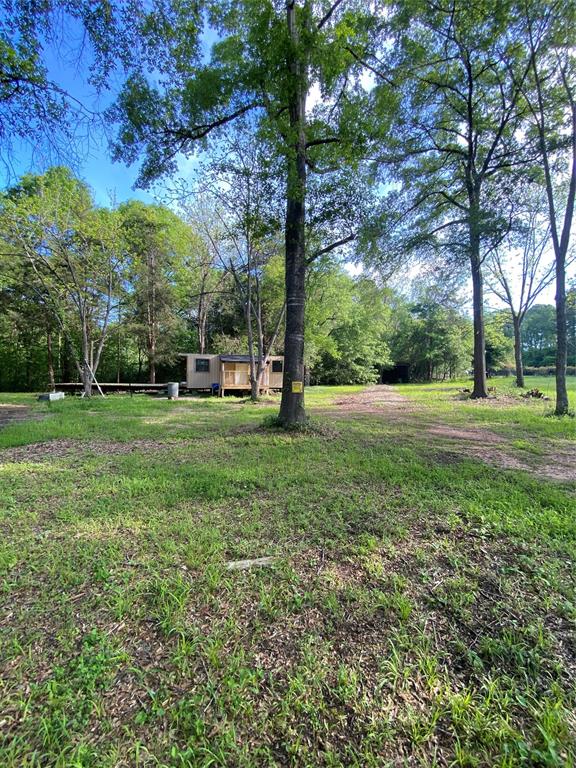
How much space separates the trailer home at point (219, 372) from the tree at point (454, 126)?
9.66 m

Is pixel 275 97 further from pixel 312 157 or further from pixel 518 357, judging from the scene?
pixel 518 357

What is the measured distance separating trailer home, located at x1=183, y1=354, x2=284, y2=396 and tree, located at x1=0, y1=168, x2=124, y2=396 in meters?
5.04

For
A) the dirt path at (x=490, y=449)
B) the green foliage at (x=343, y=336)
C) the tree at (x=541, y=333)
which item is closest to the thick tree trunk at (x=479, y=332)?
→ the dirt path at (x=490, y=449)

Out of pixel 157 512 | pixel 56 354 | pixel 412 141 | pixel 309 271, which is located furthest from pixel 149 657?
pixel 56 354

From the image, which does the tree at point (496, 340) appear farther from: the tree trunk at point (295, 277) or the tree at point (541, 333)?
the tree trunk at point (295, 277)

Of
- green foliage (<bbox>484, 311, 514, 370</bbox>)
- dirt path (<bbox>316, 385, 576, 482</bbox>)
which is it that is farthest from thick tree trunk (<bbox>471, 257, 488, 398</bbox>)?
green foliage (<bbox>484, 311, 514, 370</bbox>)

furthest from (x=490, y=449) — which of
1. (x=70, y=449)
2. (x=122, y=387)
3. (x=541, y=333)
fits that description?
(x=541, y=333)

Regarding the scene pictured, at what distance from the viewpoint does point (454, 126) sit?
409 inches

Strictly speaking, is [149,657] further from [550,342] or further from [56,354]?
[550,342]

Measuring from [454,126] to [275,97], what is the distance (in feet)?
26.2

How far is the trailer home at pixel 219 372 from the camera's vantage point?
1741cm

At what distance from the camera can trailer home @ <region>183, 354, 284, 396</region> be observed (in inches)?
685

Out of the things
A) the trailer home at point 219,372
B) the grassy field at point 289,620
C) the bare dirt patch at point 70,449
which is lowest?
the grassy field at point 289,620

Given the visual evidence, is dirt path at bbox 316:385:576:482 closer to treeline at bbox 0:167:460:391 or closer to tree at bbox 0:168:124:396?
treeline at bbox 0:167:460:391
